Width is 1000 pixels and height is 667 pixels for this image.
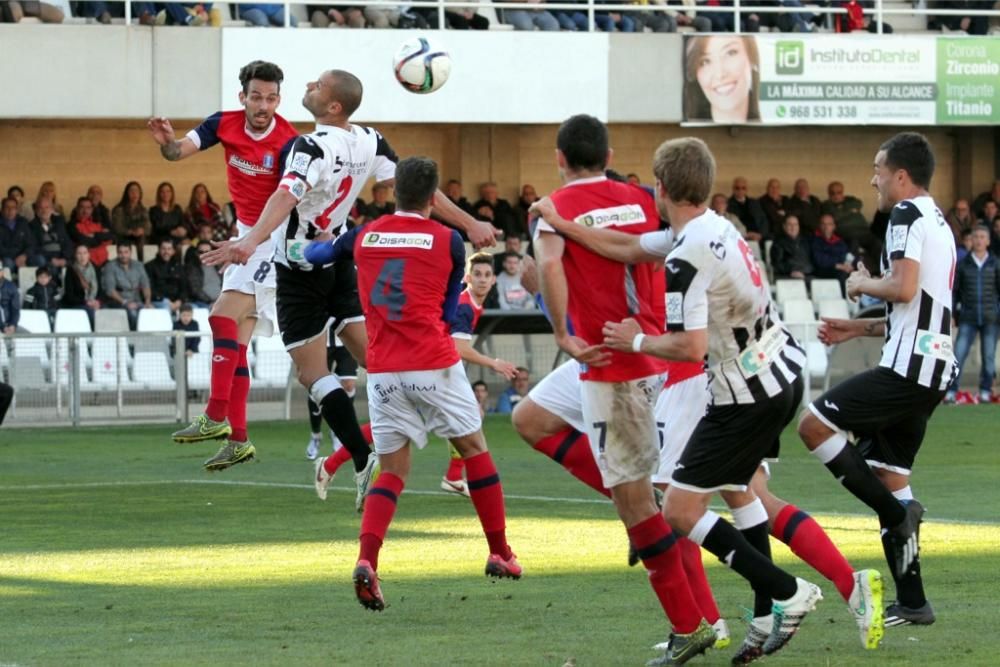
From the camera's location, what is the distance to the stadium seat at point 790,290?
2851 centimetres

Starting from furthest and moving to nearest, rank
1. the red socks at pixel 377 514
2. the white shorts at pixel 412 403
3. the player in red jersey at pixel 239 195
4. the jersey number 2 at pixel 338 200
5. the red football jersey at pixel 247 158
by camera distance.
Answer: the red football jersey at pixel 247 158
the player in red jersey at pixel 239 195
the jersey number 2 at pixel 338 200
the white shorts at pixel 412 403
the red socks at pixel 377 514

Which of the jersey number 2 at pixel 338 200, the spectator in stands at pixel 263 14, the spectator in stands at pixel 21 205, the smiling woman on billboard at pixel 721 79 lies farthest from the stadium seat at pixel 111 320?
the jersey number 2 at pixel 338 200

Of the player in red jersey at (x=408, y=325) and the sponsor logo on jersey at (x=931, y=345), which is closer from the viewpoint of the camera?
the sponsor logo on jersey at (x=931, y=345)

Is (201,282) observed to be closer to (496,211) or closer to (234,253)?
(496,211)

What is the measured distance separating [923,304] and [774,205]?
22684mm

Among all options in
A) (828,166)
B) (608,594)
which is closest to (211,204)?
(828,166)

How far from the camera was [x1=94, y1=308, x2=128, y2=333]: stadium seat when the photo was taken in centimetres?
2392

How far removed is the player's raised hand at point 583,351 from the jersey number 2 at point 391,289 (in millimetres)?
1610

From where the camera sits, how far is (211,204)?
2717 cm

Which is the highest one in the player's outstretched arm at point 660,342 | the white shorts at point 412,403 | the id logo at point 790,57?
the id logo at point 790,57

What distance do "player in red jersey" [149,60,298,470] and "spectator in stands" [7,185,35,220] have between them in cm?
1338

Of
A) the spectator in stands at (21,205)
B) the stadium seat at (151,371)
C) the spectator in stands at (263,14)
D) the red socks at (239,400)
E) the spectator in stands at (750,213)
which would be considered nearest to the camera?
the red socks at (239,400)

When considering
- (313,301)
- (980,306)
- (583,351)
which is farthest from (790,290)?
(583,351)

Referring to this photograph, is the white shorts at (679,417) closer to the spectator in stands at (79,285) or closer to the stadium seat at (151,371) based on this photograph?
the stadium seat at (151,371)
